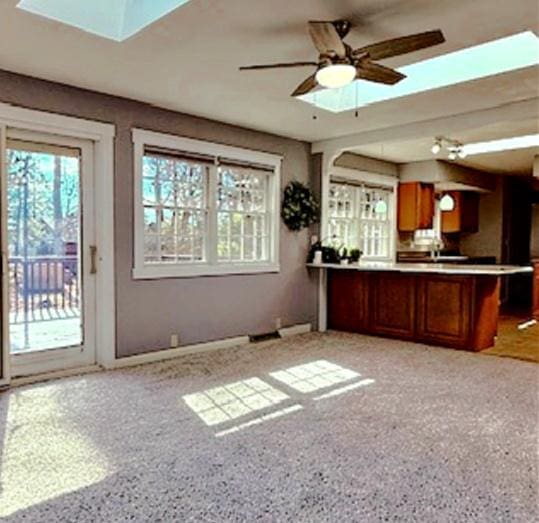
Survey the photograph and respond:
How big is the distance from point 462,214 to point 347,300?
12.9ft

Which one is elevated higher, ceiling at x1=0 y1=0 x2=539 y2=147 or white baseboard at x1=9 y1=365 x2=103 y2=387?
ceiling at x1=0 y1=0 x2=539 y2=147

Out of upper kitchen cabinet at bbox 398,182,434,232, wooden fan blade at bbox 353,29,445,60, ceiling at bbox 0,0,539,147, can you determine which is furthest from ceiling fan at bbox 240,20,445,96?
upper kitchen cabinet at bbox 398,182,434,232

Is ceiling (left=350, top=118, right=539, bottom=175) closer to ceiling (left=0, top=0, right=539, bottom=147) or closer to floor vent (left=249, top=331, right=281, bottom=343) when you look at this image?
ceiling (left=0, top=0, right=539, bottom=147)

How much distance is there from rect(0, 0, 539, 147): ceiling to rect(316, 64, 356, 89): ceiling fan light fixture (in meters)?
0.30

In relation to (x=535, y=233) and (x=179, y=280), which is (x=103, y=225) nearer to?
(x=179, y=280)

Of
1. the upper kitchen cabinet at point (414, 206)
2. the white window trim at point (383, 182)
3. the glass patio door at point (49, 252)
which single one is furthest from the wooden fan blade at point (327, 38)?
the upper kitchen cabinet at point (414, 206)

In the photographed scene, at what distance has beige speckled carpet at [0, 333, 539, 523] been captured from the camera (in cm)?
209

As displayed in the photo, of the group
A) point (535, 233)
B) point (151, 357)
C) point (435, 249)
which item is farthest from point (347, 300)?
point (535, 233)

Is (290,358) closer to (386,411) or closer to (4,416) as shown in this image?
(386,411)

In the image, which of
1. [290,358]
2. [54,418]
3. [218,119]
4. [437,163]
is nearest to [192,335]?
[290,358]

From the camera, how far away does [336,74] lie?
2709 mm

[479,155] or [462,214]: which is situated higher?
[479,155]

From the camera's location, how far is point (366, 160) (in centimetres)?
719

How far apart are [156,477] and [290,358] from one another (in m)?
2.53
